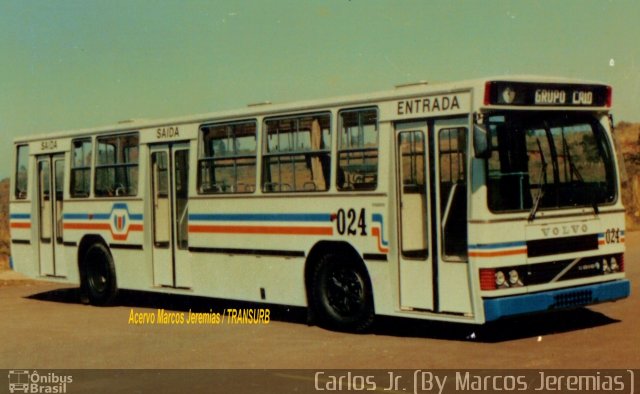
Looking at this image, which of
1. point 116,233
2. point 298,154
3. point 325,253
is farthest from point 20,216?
point 325,253

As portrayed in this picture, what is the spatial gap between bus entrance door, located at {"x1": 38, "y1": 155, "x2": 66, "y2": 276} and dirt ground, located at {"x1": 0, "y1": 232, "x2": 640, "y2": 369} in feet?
9.17

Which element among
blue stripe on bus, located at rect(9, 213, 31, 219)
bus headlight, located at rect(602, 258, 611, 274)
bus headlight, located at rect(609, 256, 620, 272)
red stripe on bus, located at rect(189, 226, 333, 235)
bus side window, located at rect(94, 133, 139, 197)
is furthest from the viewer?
blue stripe on bus, located at rect(9, 213, 31, 219)

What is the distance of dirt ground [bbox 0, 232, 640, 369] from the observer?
11.1 m

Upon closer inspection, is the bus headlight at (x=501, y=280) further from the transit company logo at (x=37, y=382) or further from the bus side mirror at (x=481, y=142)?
the transit company logo at (x=37, y=382)

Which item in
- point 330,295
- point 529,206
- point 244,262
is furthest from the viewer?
point 244,262

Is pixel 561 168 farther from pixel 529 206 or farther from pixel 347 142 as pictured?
pixel 347 142

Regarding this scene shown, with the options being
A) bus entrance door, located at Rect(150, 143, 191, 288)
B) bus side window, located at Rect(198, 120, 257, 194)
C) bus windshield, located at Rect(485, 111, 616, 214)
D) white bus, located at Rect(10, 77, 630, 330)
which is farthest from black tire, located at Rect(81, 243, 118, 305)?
bus windshield, located at Rect(485, 111, 616, 214)

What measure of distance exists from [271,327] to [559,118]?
176 inches

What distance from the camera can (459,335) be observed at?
1294 centimetres

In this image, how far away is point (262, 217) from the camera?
1498 cm

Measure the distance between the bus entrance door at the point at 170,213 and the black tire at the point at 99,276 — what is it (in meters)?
1.26

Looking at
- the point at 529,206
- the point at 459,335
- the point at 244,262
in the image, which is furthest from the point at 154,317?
the point at 529,206

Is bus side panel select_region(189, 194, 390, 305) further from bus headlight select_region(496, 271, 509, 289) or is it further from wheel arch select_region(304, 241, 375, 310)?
bus headlight select_region(496, 271, 509, 289)

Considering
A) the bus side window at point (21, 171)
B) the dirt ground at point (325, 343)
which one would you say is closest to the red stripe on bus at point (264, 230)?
the dirt ground at point (325, 343)
